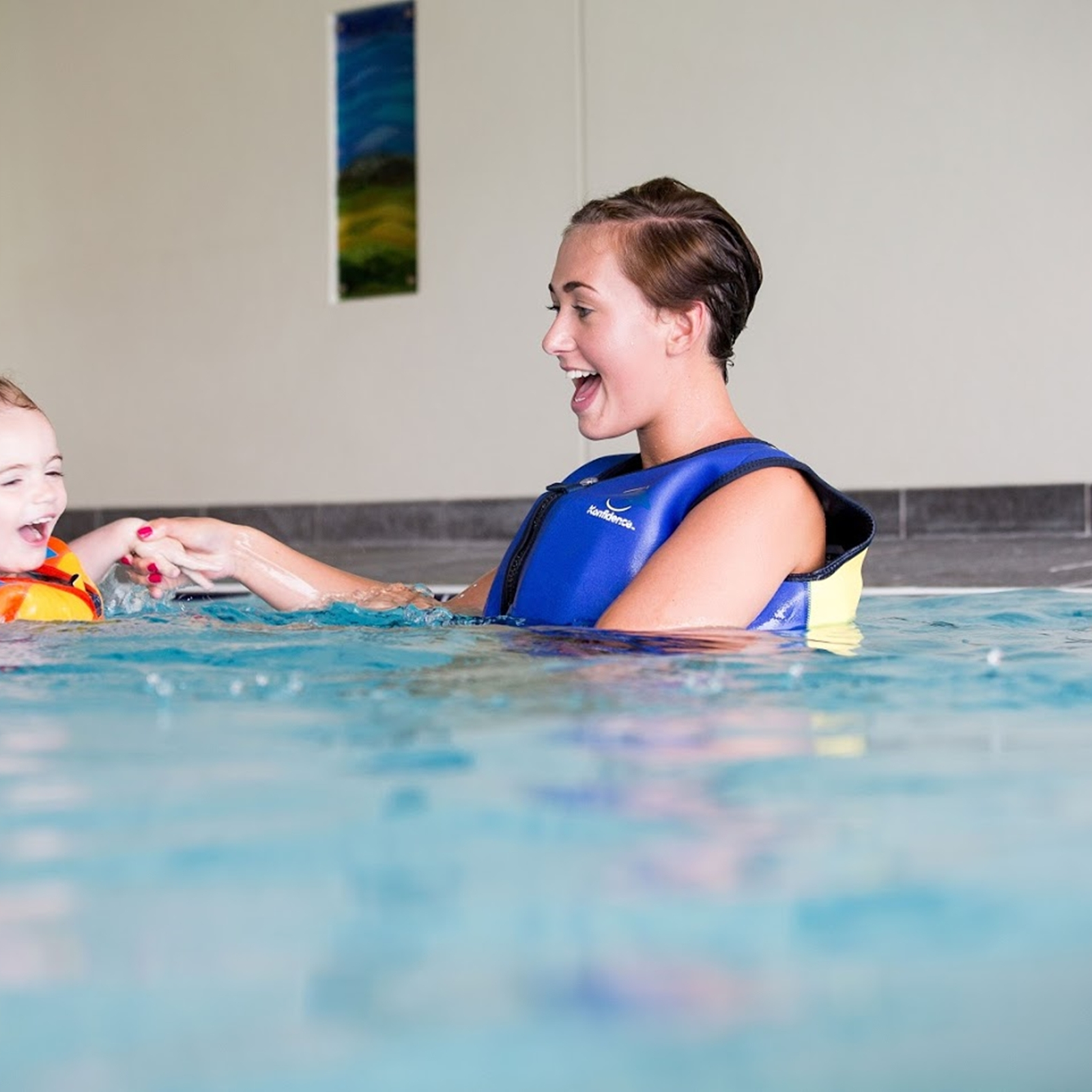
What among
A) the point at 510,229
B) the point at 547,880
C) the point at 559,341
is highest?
the point at 510,229

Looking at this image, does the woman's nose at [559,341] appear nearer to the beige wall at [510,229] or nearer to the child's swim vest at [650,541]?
the child's swim vest at [650,541]

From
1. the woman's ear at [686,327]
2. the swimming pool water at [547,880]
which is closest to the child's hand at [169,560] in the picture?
the swimming pool water at [547,880]

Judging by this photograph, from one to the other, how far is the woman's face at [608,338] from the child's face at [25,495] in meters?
0.93

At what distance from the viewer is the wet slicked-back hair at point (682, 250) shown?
2615mm

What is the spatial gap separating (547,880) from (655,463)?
1704 mm

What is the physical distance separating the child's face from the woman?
8.2 inches

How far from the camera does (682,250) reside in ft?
8.57

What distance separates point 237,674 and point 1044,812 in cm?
116

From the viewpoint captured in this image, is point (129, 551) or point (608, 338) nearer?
point (608, 338)

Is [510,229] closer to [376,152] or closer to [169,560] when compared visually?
[376,152]

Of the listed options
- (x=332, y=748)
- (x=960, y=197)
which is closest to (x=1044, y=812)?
(x=332, y=748)

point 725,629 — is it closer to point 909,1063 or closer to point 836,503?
point 836,503

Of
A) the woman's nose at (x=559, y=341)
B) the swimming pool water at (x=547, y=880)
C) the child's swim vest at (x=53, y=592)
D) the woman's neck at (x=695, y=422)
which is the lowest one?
the swimming pool water at (x=547, y=880)

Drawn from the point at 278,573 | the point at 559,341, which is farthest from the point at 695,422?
the point at 278,573
